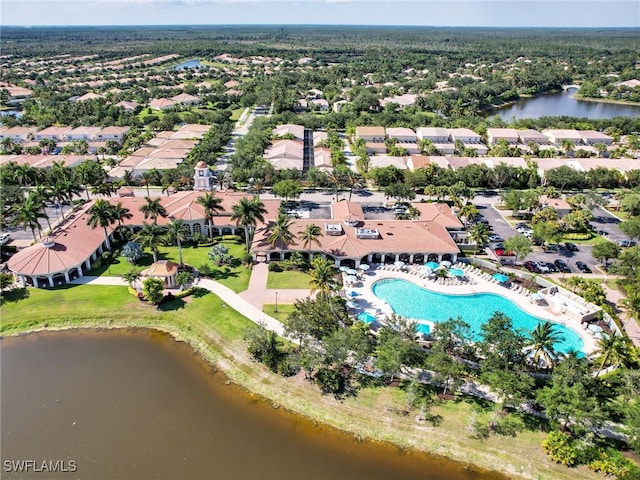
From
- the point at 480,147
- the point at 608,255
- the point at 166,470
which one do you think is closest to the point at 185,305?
the point at 166,470

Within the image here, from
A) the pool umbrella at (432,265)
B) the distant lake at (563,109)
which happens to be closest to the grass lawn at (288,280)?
the pool umbrella at (432,265)

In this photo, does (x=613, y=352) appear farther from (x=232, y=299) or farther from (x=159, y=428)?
(x=159, y=428)

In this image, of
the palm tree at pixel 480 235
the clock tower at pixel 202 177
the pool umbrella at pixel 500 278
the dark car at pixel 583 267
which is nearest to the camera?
the pool umbrella at pixel 500 278

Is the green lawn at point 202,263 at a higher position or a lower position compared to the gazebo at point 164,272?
lower

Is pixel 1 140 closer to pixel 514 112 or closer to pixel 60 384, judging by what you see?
pixel 60 384

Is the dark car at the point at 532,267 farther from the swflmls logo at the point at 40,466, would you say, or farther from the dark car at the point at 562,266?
the swflmls logo at the point at 40,466

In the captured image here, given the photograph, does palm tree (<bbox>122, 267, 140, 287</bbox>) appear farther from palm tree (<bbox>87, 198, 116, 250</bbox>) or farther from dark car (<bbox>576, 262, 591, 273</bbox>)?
dark car (<bbox>576, 262, 591, 273</bbox>)
